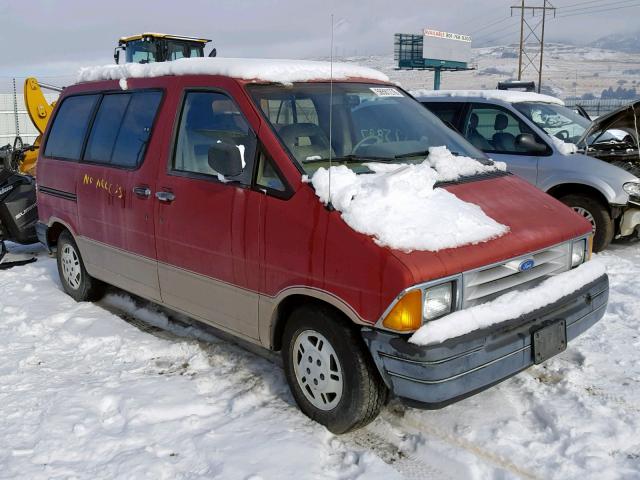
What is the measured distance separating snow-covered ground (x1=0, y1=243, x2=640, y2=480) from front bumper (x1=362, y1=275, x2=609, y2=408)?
0.42 m

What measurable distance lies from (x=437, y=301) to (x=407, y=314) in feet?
0.61

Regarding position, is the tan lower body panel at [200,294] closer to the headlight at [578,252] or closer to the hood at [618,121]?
the headlight at [578,252]

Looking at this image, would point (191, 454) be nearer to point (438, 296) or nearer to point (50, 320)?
point (438, 296)

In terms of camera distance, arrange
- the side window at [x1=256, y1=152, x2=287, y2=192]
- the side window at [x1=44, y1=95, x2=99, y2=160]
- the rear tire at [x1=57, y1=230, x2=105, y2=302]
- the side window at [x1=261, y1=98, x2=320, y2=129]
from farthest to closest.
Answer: the rear tire at [x1=57, y1=230, x2=105, y2=302]
the side window at [x1=44, y1=95, x2=99, y2=160]
the side window at [x1=261, y1=98, x2=320, y2=129]
the side window at [x1=256, y1=152, x2=287, y2=192]

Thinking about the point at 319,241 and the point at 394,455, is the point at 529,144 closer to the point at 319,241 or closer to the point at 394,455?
the point at 319,241

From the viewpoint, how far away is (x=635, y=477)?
115 inches

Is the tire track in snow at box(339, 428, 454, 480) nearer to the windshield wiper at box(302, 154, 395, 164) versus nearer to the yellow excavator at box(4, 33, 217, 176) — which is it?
the windshield wiper at box(302, 154, 395, 164)

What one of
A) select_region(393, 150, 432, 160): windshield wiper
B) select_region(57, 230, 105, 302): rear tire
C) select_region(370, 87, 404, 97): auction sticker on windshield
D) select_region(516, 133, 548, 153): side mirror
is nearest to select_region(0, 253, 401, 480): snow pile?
select_region(57, 230, 105, 302): rear tire

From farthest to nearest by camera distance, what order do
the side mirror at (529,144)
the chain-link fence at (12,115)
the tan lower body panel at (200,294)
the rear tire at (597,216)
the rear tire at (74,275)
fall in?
1. the chain-link fence at (12,115)
2. the rear tire at (597,216)
3. the side mirror at (529,144)
4. the rear tire at (74,275)
5. the tan lower body panel at (200,294)

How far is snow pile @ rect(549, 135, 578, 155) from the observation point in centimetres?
722

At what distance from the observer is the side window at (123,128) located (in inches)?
177

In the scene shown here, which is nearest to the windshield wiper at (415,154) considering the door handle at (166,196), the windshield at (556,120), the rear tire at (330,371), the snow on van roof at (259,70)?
the snow on van roof at (259,70)

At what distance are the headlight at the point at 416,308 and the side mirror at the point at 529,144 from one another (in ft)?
14.3

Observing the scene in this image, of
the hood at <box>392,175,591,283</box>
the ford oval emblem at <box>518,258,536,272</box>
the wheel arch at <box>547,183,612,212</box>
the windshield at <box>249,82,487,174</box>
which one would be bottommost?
the wheel arch at <box>547,183,612,212</box>
